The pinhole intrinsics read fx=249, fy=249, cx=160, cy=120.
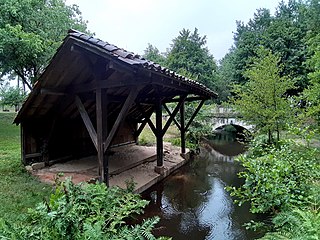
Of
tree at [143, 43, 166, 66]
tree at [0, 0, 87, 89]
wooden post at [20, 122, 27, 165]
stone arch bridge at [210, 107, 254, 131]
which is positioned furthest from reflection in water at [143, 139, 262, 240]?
tree at [143, 43, 166, 66]

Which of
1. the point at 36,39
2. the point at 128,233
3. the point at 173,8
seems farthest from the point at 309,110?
the point at 173,8

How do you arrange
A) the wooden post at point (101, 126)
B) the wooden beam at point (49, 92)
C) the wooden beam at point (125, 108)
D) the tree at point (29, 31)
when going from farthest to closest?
the tree at point (29, 31), the wooden beam at point (49, 92), the wooden post at point (101, 126), the wooden beam at point (125, 108)

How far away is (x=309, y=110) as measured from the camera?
740 cm

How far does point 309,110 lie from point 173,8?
17073 mm

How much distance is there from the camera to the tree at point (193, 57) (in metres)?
24.7

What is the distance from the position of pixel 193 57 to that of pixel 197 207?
21.8 meters

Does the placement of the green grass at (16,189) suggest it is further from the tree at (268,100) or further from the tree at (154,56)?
the tree at (154,56)

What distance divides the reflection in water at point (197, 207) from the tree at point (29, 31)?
765 cm

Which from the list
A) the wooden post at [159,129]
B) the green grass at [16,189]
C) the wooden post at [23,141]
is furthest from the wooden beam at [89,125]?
the wooden post at [159,129]

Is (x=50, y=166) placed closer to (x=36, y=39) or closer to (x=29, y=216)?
(x=29, y=216)

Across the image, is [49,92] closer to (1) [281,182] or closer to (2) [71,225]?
(2) [71,225]

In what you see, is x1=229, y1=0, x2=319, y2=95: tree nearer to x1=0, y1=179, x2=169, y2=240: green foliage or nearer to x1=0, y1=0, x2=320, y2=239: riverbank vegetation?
x1=0, y1=0, x2=320, y2=239: riverbank vegetation

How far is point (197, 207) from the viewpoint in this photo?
5.29 m

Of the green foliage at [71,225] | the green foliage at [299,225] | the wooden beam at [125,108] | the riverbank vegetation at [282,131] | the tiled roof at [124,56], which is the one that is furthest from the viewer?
the wooden beam at [125,108]
